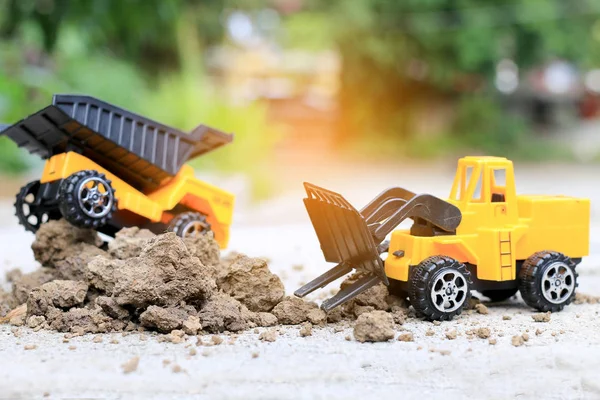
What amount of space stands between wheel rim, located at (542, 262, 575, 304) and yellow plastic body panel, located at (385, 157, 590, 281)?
0.69 ft

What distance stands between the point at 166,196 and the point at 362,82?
58.7 feet

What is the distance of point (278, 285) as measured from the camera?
18.2 feet

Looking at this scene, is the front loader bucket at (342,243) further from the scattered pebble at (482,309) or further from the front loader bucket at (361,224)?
the scattered pebble at (482,309)

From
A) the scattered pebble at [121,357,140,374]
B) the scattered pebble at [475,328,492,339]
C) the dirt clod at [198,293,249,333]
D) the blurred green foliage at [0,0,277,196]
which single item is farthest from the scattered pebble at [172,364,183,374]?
the blurred green foliage at [0,0,277,196]

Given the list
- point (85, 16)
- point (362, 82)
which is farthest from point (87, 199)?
point (362, 82)

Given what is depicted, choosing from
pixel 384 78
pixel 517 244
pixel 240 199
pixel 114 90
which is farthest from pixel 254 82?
pixel 517 244

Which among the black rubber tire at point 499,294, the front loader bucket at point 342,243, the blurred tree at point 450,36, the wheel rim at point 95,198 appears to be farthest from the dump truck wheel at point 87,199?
the blurred tree at point 450,36

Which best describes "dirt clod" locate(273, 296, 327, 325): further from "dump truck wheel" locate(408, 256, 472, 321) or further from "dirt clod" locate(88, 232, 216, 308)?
"dump truck wheel" locate(408, 256, 472, 321)

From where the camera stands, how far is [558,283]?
5.71 metres

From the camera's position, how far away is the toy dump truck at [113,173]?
5906 millimetres

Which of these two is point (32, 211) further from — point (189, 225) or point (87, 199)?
point (189, 225)

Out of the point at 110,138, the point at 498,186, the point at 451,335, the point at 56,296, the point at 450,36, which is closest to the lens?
the point at 451,335

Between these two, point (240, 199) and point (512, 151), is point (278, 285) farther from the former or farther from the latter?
point (512, 151)

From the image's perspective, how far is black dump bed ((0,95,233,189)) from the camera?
19.6 ft
